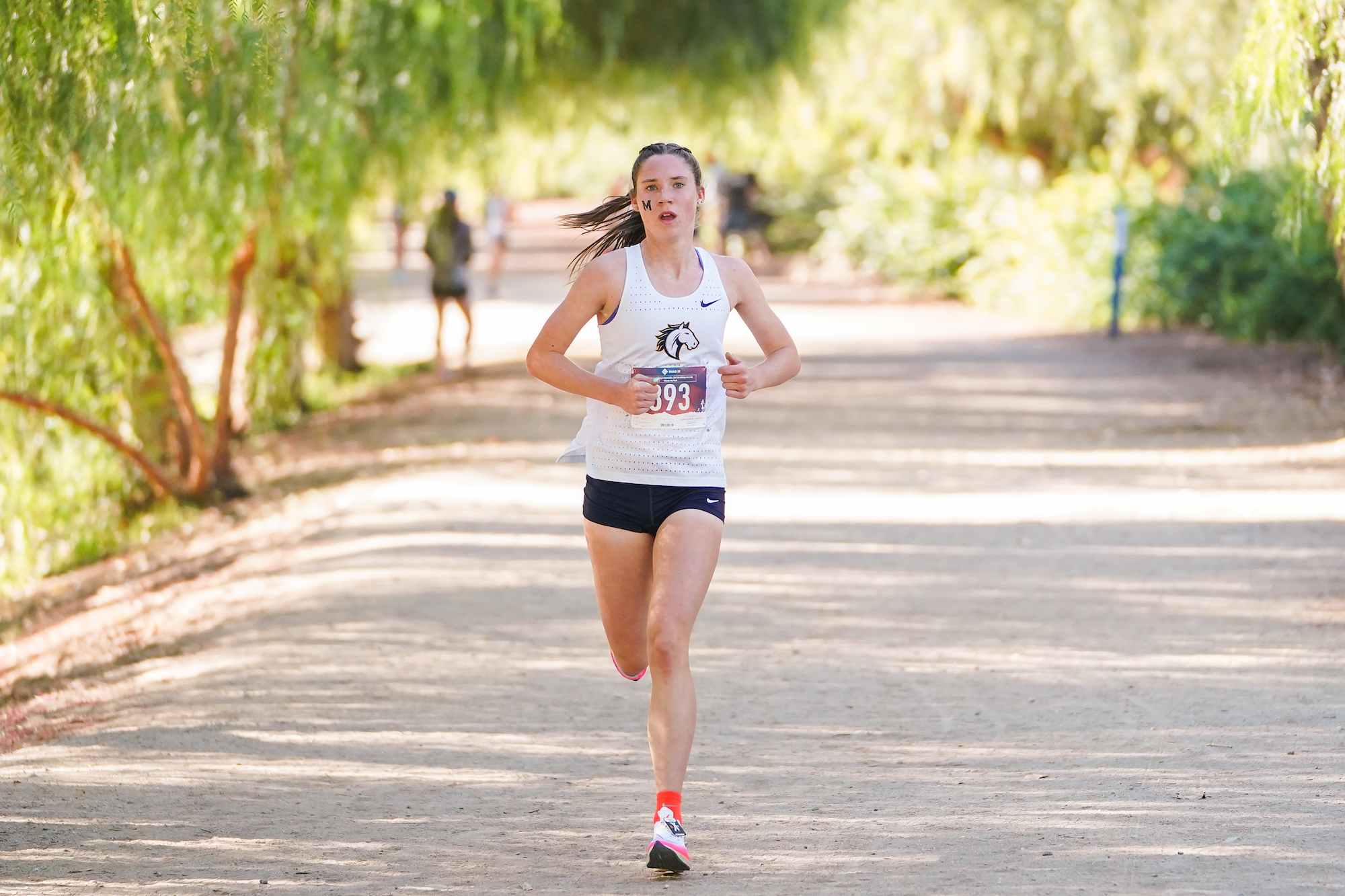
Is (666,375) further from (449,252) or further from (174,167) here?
(449,252)

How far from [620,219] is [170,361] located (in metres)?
7.64

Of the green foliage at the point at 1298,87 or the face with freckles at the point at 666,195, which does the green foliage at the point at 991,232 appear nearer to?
the green foliage at the point at 1298,87

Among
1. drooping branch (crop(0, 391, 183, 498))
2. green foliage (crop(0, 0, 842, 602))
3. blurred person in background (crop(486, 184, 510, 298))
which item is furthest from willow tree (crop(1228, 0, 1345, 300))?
blurred person in background (crop(486, 184, 510, 298))

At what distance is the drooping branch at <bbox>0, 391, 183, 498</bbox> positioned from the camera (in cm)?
1054

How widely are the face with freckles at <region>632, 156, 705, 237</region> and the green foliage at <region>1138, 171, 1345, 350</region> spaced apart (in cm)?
1241

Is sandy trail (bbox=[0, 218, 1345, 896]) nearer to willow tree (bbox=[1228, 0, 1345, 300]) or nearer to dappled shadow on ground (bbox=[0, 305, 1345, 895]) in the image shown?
dappled shadow on ground (bbox=[0, 305, 1345, 895])

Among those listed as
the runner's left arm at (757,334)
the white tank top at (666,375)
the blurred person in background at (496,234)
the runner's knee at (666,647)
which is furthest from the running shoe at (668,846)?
the blurred person in background at (496,234)

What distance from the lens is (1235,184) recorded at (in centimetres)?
1988

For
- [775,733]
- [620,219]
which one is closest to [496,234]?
[775,733]

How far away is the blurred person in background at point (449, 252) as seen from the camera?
17812 mm

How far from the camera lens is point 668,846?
4492 mm

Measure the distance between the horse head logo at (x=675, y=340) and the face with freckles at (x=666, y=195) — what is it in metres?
0.28

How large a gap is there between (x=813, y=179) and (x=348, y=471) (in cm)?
2201

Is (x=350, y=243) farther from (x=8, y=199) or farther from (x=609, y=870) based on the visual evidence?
(x=609, y=870)
